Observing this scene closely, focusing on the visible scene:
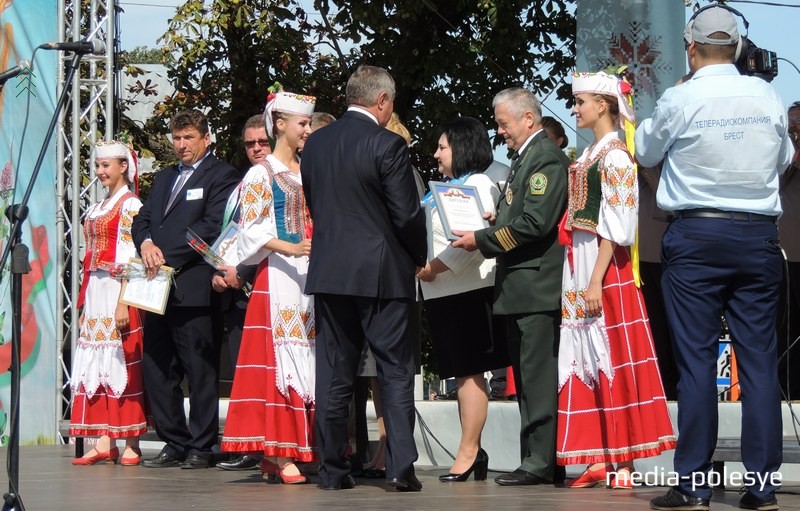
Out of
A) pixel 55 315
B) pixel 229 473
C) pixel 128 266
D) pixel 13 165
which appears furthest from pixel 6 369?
pixel 229 473

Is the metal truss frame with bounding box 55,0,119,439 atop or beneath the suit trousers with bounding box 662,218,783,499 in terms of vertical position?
atop

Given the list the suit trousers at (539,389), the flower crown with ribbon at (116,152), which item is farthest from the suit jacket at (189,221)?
the suit trousers at (539,389)

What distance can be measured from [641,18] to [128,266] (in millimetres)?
3378

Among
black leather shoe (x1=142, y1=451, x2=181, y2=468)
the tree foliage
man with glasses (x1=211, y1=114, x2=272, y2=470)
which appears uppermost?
the tree foliage

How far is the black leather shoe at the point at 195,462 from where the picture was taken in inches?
284

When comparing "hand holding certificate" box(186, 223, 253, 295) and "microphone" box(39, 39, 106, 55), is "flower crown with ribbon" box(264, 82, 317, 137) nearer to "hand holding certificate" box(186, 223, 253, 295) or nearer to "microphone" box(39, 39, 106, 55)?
"hand holding certificate" box(186, 223, 253, 295)

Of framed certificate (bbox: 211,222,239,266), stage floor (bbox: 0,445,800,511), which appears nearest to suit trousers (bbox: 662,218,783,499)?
stage floor (bbox: 0,445,800,511)

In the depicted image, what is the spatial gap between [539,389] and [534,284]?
0.48 m

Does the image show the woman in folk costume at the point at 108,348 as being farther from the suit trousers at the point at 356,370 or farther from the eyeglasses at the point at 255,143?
the suit trousers at the point at 356,370

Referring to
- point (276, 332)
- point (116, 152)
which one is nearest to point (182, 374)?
point (116, 152)

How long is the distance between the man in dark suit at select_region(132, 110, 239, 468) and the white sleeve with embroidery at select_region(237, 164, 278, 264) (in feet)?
3.84

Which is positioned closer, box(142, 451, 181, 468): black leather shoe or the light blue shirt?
the light blue shirt

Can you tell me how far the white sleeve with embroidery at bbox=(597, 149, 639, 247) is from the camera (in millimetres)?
5504

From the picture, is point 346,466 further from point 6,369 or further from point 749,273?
point 6,369
